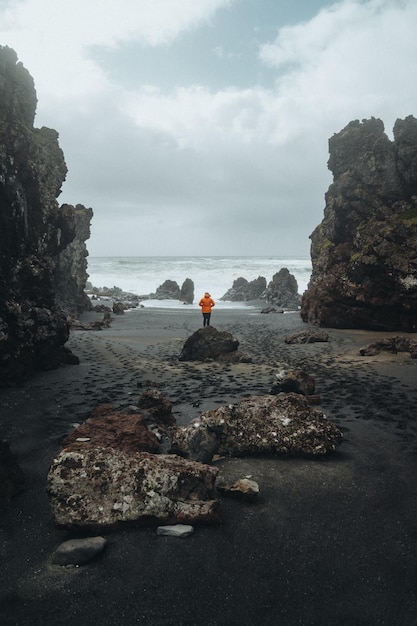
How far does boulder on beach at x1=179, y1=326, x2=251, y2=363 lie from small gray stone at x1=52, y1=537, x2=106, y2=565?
1194 cm

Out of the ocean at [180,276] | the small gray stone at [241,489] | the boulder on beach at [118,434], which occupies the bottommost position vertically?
the small gray stone at [241,489]

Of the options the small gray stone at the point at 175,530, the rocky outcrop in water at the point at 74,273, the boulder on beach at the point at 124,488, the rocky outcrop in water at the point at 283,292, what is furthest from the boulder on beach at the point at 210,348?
the rocky outcrop in water at the point at 283,292

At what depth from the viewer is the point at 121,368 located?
14.7 meters

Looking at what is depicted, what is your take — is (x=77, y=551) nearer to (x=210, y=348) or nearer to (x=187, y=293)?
(x=210, y=348)

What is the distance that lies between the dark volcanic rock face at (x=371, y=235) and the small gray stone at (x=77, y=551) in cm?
2109

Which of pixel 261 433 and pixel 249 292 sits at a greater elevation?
pixel 249 292

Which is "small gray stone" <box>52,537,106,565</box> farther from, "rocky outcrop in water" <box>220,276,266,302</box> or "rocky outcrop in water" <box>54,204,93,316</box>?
"rocky outcrop in water" <box>220,276,266,302</box>

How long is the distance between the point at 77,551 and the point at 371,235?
2520 cm

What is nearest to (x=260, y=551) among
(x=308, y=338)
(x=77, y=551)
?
(x=77, y=551)

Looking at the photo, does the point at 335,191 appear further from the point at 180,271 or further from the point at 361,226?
the point at 180,271

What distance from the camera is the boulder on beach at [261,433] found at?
22.3ft

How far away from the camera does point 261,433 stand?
7.00 m

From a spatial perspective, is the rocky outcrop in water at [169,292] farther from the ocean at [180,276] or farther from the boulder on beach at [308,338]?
the boulder on beach at [308,338]

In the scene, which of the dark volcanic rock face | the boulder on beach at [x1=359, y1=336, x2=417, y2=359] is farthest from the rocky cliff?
the dark volcanic rock face
